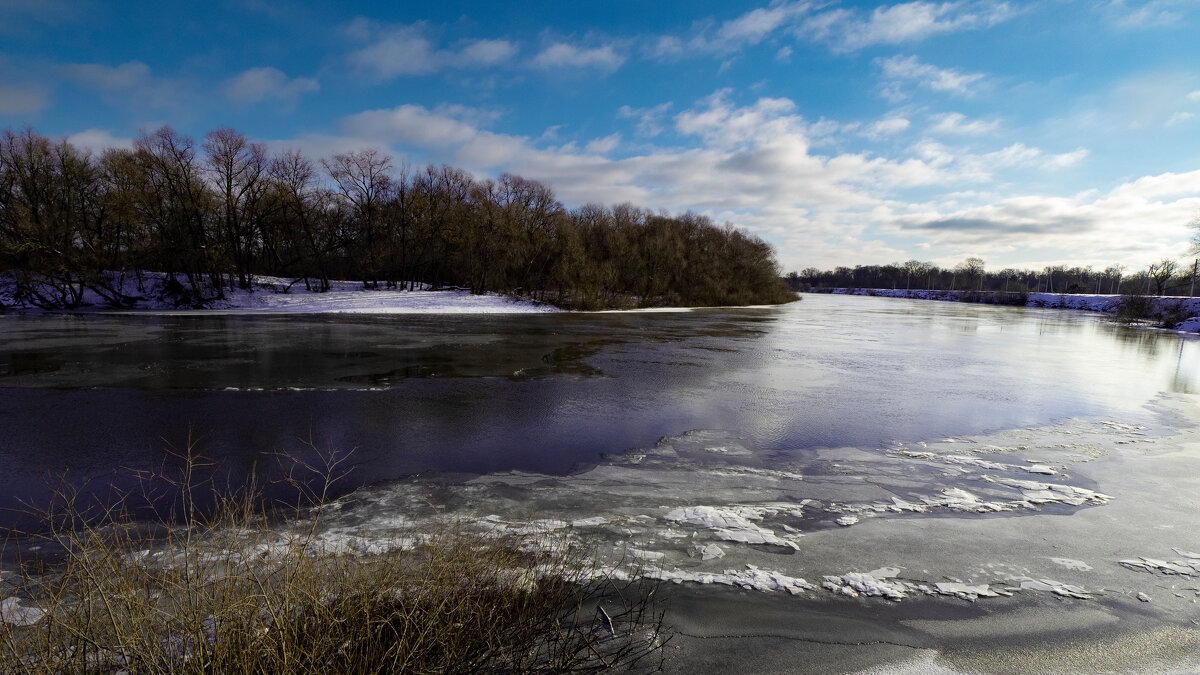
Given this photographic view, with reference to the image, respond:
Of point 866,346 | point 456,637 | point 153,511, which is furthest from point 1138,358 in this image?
point 153,511

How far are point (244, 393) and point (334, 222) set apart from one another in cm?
4435

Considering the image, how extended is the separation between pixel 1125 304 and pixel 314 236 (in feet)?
233

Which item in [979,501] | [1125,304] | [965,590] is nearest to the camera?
[965,590]

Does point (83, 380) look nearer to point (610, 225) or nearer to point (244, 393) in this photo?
point (244, 393)

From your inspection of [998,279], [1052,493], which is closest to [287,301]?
[1052,493]

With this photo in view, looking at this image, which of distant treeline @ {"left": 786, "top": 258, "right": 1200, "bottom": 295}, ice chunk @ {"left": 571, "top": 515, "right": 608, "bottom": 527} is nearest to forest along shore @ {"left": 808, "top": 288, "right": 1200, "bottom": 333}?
distant treeline @ {"left": 786, "top": 258, "right": 1200, "bottom": 295}

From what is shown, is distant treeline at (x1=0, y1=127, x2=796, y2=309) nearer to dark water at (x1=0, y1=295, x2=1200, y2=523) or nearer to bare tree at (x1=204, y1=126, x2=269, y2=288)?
bare tree at (x1=204, y1=126, x2=269, y2=288)

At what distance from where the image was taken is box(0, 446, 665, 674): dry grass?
2334mm

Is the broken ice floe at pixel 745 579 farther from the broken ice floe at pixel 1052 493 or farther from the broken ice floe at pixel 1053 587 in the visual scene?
the broken ice floe at pixel 1052 493

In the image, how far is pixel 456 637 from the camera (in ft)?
8.64

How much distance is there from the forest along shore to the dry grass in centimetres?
4779

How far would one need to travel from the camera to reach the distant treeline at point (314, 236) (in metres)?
34.6

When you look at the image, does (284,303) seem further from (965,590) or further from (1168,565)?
(1168,565)

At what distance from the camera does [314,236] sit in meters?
49.2
